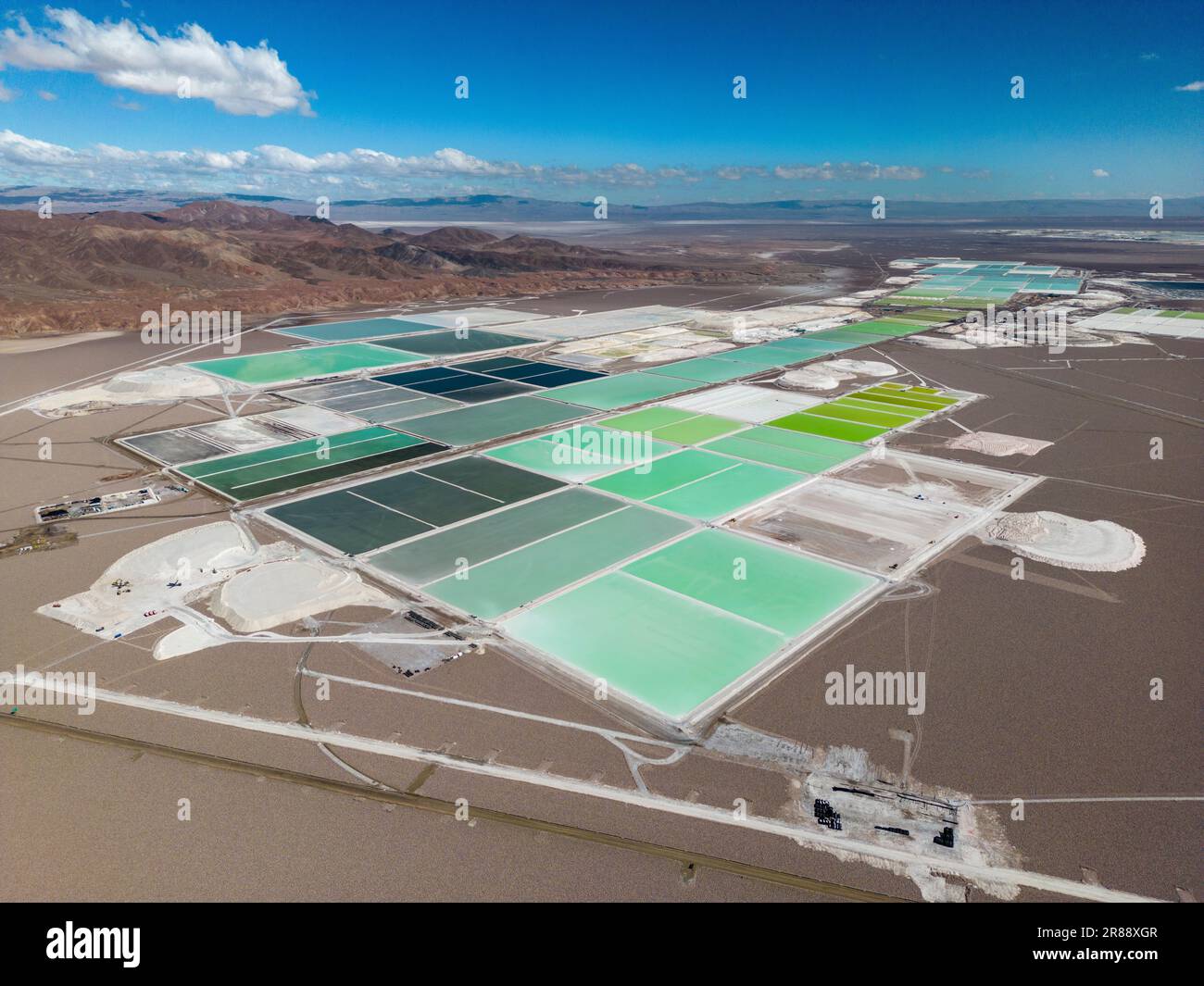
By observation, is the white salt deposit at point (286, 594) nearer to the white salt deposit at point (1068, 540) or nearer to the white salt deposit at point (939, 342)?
the white salt deposit at point (1068, 540)

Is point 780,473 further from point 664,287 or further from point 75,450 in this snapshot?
point 664,287

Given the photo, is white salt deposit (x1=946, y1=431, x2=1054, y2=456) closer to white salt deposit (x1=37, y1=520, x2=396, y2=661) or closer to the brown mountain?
white salt deposit (x1=37, y1=520, x2=396, y2=661)

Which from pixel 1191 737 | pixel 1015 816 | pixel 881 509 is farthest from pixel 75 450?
pixel 1191 737

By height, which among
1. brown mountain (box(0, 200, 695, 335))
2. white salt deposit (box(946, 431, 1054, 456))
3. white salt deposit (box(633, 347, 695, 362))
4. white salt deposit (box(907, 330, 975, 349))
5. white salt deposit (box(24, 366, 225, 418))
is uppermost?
brown mountain (box(0, 200, 695, 335))

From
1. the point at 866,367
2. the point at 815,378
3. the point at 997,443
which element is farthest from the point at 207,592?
the point at 866,367

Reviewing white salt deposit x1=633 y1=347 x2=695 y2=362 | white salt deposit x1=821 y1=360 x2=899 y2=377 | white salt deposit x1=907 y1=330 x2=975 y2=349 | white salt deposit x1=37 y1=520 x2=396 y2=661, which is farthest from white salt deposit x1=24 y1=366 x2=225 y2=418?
white salt deposit x1=907 y1=330 x2=975 y2=349

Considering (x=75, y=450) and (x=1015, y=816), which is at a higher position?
(x=75, y=450)
